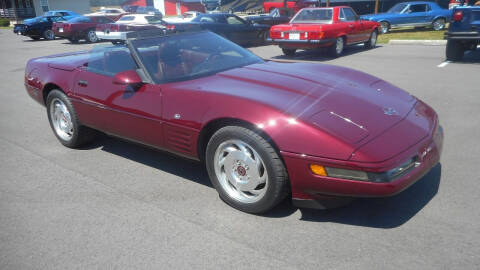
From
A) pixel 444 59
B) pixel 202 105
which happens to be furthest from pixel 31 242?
pixel 444 59

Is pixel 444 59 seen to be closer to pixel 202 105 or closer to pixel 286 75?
pixel 286 75

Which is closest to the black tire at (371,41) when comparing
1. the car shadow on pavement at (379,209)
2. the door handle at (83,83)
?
the car shadow on pavement at (379,209)

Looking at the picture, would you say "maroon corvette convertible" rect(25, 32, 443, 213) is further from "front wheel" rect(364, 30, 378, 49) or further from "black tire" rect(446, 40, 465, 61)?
"front wheel" rect(364, 30, 378, 49)

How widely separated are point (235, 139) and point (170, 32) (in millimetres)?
1814

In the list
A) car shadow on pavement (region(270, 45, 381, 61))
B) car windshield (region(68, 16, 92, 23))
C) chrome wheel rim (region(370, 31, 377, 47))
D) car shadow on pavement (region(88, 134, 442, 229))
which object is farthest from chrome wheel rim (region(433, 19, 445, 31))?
car windshield (region(68, 16, 92, 23))

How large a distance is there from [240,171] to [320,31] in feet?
27.3

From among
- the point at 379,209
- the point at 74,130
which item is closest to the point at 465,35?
the point at 379,209

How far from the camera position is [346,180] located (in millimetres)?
2586

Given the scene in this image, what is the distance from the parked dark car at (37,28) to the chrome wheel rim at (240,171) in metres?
22.2

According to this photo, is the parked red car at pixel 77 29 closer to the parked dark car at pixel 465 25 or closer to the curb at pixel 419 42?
the curb at pixel 419 42

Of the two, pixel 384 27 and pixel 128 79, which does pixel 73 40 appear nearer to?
pixel 384 27

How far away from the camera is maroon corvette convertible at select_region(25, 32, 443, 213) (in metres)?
2.64

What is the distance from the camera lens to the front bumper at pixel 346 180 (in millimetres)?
2562

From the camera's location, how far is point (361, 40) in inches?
492
